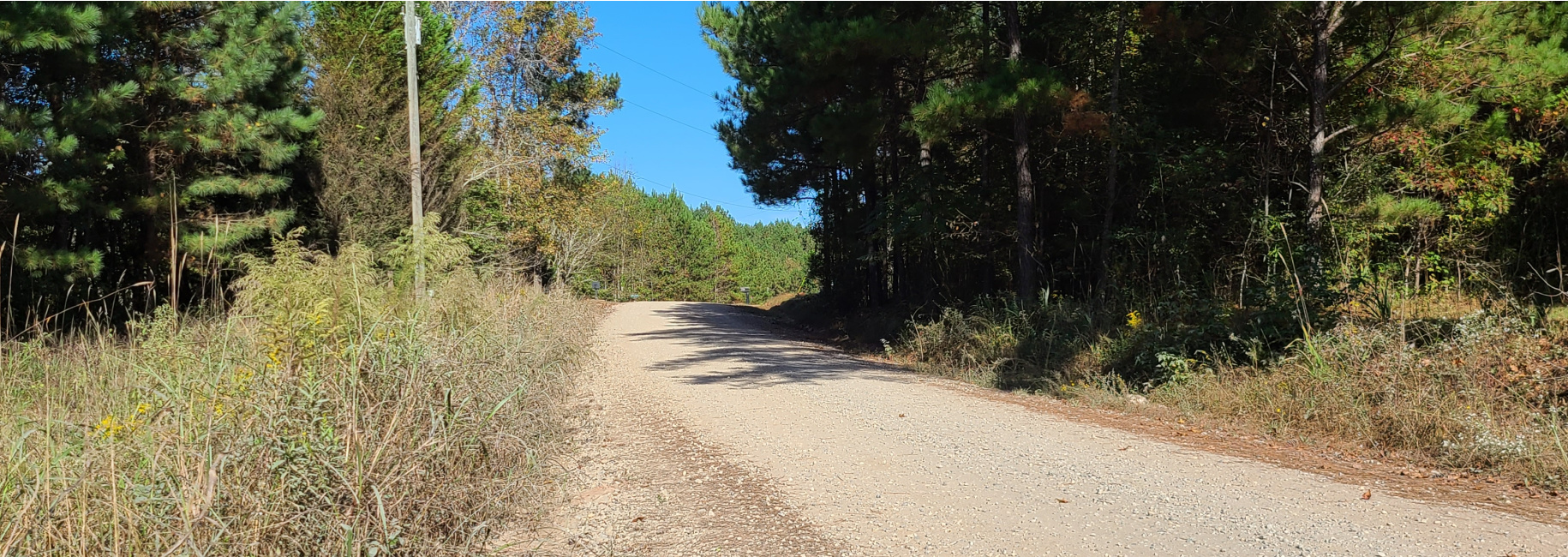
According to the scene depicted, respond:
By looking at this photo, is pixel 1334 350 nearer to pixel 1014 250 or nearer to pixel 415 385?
pixel 415 385

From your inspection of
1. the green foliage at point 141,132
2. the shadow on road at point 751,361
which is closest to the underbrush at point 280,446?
the shadow on road at point 751,361

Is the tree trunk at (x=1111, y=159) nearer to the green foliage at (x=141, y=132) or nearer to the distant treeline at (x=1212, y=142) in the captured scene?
the distant treeline at (x=1212, y=142)

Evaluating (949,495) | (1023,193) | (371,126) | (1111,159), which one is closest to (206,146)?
(371,126)

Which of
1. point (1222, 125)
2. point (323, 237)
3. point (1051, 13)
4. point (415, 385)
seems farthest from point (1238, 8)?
point (323, 237)

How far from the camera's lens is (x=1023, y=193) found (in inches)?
555

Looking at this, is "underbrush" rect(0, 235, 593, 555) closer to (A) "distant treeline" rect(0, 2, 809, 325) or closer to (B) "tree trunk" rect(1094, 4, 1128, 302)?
(A) "distant treeline" rect(0, 2, 809, 325)

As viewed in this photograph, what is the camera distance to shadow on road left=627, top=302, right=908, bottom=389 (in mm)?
11297

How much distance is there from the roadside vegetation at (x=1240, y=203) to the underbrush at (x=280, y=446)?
606 centimetres

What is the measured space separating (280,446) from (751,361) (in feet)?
33.3

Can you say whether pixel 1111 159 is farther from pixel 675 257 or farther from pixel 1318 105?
pixel 675 257

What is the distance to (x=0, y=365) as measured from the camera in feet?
19.5

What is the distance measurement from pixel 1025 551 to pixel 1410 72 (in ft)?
37.7

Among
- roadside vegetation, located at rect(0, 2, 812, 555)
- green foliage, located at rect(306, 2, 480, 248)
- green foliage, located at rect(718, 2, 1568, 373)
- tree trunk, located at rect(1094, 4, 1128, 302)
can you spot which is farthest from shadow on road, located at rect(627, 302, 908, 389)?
green foliage, located at rect(306, 2, 480, 248)

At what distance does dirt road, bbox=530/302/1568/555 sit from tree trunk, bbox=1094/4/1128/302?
6.18 m
